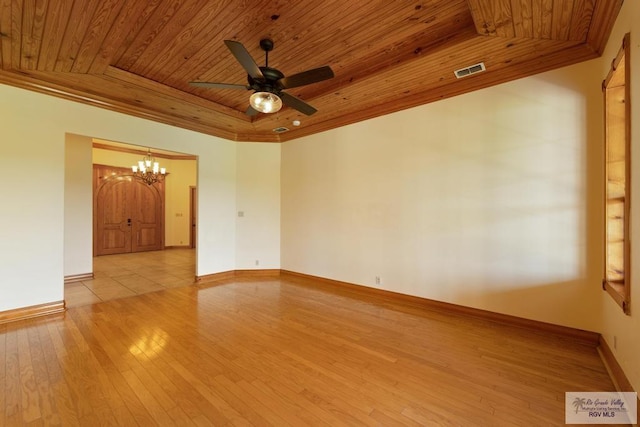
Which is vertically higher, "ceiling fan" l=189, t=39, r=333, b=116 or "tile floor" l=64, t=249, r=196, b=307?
"ceiling fan" l=189, t=39, r=333, b=116

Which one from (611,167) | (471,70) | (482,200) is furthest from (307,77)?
(611,167)

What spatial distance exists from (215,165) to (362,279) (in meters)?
3.55

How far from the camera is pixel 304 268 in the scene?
5211 millimetres

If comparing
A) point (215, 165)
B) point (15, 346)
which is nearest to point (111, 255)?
point (215, 165)

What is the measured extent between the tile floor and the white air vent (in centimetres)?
533

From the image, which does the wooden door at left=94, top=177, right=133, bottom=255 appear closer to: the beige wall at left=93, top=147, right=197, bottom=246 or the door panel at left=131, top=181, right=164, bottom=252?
the door panel at left=131, top=181, right=164, bottom=252

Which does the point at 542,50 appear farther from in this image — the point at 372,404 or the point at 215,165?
the point at 215,165

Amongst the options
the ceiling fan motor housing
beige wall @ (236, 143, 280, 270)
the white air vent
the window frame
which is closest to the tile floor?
beige wall @ (236, 143, 280, 270)

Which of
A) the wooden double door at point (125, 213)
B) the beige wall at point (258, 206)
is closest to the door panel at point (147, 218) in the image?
the wooden double door at point (125, 213)

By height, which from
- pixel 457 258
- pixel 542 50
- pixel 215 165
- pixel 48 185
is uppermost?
pixel 542 50

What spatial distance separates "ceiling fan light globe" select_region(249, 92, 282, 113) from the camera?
8.33 feet

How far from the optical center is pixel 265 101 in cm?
258

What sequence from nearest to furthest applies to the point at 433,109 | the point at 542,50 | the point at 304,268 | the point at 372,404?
the point at 372,404
the point at 542,50
the point at 433,109
the point at 304,268

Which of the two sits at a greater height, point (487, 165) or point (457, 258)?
point (487, 165)
